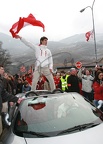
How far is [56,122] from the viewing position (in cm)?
416

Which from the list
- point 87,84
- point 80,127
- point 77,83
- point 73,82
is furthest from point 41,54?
point 80,127

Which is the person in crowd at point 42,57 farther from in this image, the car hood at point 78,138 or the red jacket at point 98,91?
the car hood at point 78,138

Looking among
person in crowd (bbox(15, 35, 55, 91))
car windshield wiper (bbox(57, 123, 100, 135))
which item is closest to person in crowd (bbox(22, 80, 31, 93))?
person in crowd (bbox(15, 35, 55, 91))

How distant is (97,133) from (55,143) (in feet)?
2.03

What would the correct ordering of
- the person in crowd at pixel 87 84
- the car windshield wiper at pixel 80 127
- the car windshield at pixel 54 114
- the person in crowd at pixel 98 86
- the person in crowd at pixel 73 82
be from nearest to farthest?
1. the car windshield wiper at pixel 80 127
2. the car windshield at pixel 54 114
3. the person in crowd at pixel 98 86
4. the person in crowd at pixel 73 82
5. the person in crowd at pixel 87 84

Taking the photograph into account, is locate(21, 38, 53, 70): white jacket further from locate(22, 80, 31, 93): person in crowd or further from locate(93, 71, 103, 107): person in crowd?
locate(22, 80, 31, 93): person in crowd

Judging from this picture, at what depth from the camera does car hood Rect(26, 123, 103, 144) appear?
3.45 m

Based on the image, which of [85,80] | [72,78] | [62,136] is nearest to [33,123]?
[62,136]

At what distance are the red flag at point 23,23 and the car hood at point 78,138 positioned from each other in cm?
439

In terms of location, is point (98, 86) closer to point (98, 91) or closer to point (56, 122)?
point (98, 91)

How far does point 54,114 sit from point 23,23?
4.00 metres

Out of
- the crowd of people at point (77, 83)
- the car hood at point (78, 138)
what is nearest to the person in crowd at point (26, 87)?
the crowd of people at point (77, 83)

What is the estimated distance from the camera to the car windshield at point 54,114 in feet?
13.2

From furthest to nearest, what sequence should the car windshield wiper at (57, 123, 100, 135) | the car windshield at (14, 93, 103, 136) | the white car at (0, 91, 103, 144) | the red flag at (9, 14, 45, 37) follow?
the red flag at (9, 14, 45, 37), the car windshield at (14, 93, 103, 136), the car windshield wiper at (57, 123, 100, 135), the white car at (0, 91, 103, 144)
